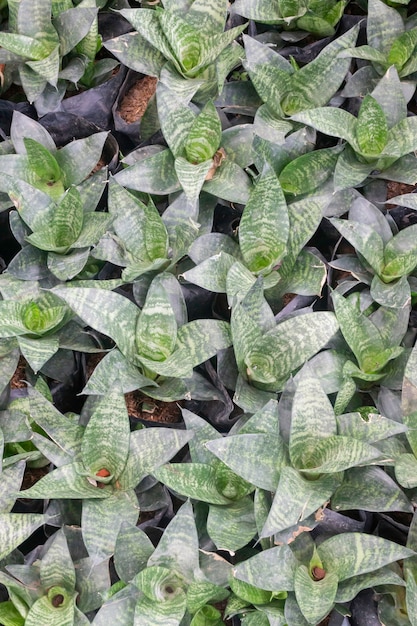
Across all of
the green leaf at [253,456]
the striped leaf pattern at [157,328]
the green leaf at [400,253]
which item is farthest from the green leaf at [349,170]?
the green leaf at [253,456]

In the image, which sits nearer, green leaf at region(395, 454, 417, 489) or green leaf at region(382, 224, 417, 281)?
green leaf at region(395, 454, 417, 489)

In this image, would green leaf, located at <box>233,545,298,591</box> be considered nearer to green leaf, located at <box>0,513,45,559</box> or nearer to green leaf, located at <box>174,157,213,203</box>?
green leaf, located at <box>0,513,45,559</box>

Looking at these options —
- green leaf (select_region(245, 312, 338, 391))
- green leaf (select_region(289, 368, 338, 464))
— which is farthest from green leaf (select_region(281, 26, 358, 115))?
green leaf (select_region(289, 368, 338, 464))

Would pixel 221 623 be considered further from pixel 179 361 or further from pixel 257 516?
pixel 179 361

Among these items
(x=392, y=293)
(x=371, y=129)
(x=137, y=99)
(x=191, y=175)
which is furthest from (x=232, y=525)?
(x=137, y=99)

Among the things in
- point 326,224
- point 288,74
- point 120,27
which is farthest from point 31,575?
point 120,27

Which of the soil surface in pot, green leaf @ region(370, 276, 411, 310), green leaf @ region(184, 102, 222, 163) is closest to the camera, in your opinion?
green leaf @ region(370, 276, 411, 310)
